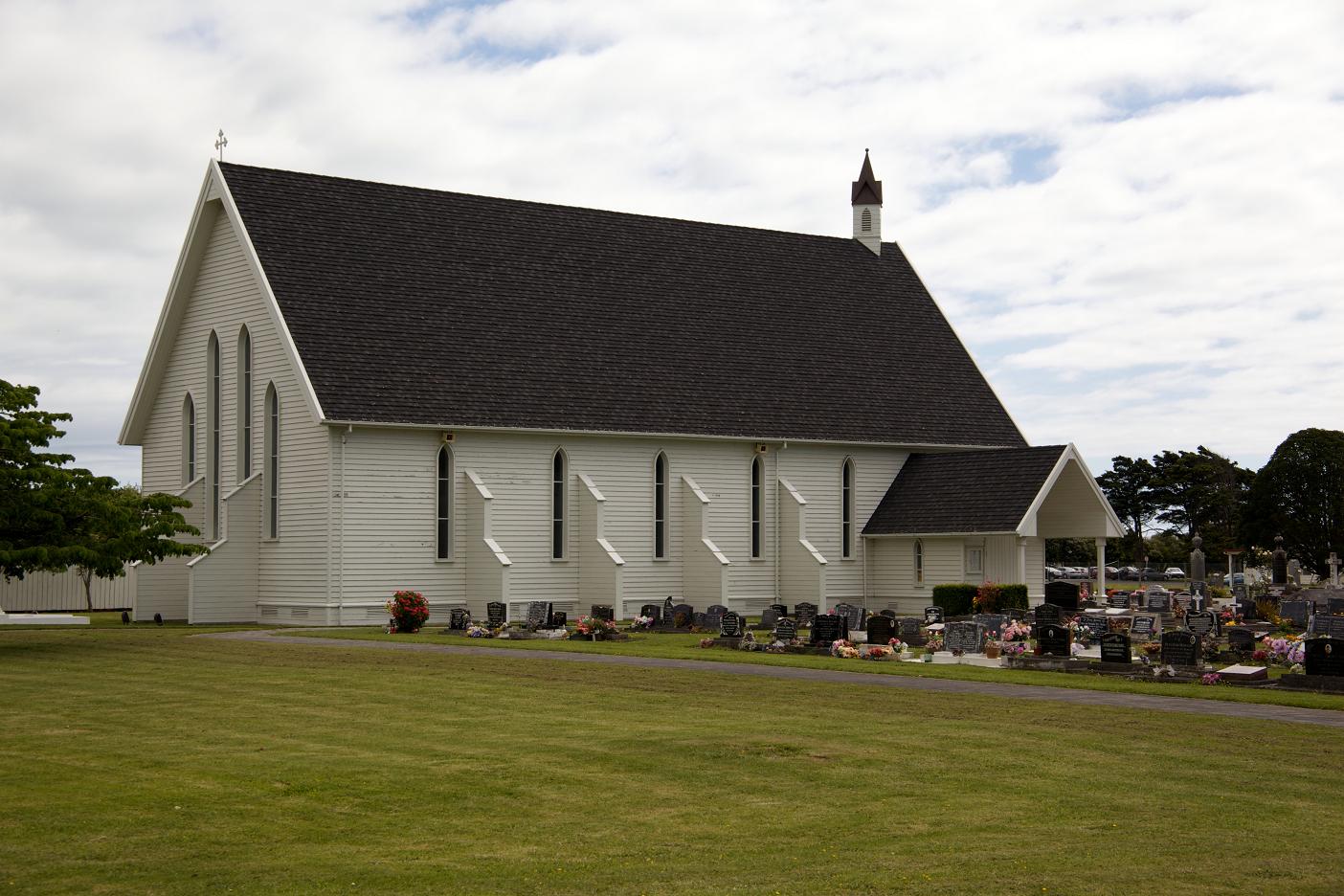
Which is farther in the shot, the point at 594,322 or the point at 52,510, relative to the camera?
the point at 594,322

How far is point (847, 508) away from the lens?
178 feet

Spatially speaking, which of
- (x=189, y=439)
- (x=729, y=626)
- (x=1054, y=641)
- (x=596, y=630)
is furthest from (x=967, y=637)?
(x=189, y=439)

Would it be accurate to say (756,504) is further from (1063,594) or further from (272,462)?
(272,462)

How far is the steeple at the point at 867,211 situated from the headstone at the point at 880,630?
100 ft

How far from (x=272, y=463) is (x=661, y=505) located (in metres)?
12.0

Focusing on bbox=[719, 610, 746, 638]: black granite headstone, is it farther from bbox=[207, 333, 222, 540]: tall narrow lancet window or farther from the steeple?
the steeple

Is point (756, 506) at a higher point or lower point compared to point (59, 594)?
higher

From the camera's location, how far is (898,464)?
55.6 meters

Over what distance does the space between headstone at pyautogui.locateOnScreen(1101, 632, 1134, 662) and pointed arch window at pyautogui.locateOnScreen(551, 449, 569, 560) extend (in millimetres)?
21131

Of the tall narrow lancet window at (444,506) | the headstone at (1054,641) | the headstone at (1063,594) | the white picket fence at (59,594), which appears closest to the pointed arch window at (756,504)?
the headstone at (1063,594)

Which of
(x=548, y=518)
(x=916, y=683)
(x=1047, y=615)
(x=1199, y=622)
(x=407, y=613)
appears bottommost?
(x=916, y=683)

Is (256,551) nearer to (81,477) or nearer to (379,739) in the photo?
(81,477)

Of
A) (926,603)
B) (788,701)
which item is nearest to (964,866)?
(788,701)

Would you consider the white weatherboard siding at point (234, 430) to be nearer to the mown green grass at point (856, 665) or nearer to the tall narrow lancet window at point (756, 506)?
the mown green grass at point (856, 665)
